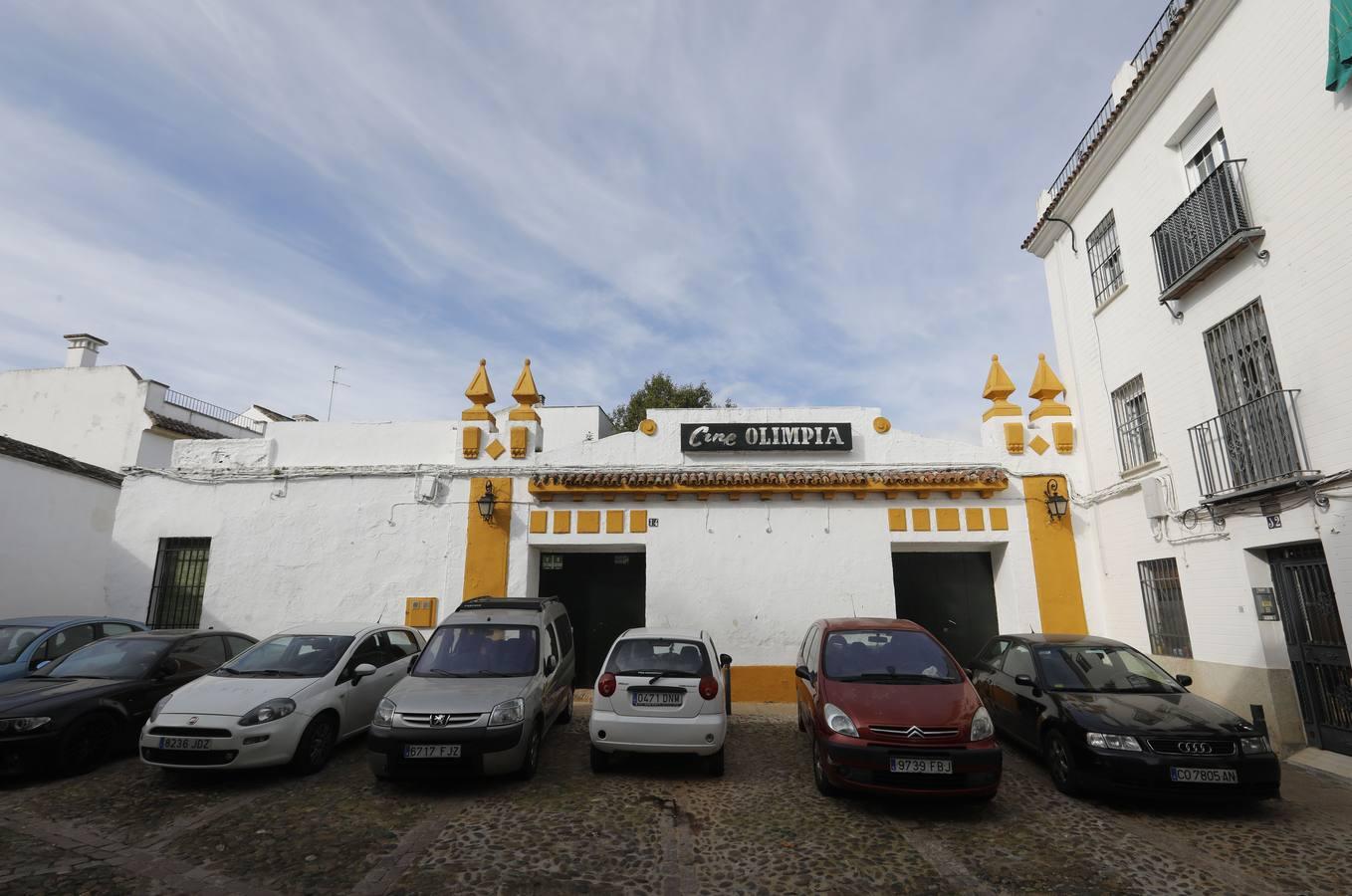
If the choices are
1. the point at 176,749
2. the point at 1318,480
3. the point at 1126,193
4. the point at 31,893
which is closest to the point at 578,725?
the point at 176,749

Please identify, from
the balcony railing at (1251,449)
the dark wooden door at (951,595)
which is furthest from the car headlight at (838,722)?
the dark wooden door at (951,595)

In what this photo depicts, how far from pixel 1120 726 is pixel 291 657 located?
28.6 ft

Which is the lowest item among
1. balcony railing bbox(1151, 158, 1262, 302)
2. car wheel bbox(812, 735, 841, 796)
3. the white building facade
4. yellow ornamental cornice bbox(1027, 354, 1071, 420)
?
car wheel bbox(812, 735, 841, 796)

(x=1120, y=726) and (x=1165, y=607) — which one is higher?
(x=1165, y=607)

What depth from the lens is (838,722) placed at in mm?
5934

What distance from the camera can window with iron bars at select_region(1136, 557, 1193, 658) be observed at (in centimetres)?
926

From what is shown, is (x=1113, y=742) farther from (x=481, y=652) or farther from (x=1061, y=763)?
(x=481, y=652)

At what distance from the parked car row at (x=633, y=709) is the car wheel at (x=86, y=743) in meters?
0.02

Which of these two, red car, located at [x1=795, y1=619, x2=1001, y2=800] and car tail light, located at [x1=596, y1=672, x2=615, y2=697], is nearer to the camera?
red car, located at [x1=795, y1=619, x2=1001, y2=800]

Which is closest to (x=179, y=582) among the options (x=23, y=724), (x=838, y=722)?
(x=23, y=724)

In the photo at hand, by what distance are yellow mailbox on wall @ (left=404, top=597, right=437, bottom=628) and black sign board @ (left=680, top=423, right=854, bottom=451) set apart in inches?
204

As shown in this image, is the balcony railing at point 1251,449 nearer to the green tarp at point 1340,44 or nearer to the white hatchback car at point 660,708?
the green tarp at point 1340,44

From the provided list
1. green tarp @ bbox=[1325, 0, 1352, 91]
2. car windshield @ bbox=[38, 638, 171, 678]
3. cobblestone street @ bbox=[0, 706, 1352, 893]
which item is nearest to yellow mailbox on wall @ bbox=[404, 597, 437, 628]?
car windshield @ bbox=[38, 638, 171, 678]

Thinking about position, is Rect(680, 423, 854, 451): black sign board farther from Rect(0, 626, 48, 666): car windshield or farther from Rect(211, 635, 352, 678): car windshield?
Rect(0, 626, 48, 666): car windshield
